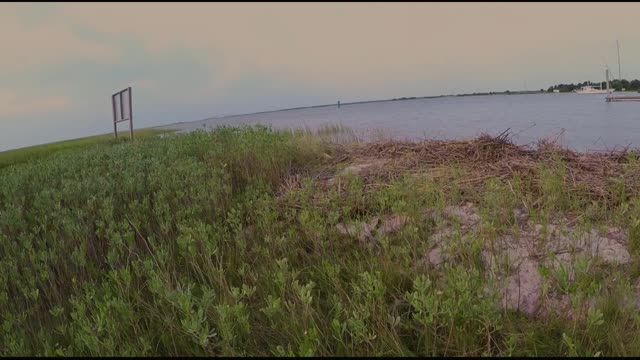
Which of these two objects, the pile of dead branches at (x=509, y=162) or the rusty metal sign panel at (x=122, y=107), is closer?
the pile of dead branches at (x=509, y=162)

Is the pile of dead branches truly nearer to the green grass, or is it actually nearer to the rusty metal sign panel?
the green grass

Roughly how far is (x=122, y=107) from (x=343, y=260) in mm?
20806

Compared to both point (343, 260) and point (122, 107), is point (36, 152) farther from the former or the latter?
point (343, 260)

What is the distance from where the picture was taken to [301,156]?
24.7ft

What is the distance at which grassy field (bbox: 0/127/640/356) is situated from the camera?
2207 millimetres

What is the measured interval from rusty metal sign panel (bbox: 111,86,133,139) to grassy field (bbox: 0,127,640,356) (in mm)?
14205

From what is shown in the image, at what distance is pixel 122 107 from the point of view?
21094 mm

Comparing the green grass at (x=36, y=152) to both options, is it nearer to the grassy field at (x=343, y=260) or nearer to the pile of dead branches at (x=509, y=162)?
the grassy field at (x=343, y=260)

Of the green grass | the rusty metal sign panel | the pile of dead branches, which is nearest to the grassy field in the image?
the pile of dead branches

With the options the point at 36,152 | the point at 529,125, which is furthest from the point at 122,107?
the point at 529,125

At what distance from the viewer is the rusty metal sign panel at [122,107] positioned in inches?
795

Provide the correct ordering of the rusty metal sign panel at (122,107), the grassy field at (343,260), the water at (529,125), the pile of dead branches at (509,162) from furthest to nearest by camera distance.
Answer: the rusty metal sign panel at (122,107) → the water at (529,125) → the pile of dead branches at (509,162) → the grassy field at (343,260)

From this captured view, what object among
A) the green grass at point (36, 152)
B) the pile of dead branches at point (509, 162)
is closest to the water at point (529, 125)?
the pile of dead branches at point (509, 162)

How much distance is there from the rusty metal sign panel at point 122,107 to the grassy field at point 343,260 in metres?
14.2
